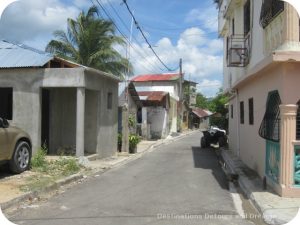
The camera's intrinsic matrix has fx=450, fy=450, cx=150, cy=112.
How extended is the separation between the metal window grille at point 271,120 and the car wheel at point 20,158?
617cm

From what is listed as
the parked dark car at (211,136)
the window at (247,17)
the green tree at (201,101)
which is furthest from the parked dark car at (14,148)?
the green tree at (201,101)

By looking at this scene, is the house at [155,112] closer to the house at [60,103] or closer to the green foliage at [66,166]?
the house at [60,103]

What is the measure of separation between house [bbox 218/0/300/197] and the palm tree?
14.2 m

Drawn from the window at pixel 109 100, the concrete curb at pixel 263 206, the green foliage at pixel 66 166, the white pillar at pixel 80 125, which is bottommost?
the concrete curb at pixel 263 206

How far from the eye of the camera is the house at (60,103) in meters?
14.6

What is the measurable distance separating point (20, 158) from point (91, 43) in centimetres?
Result: 1904

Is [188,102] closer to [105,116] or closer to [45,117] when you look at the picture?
[105,116]

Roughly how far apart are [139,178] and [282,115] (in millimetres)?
4832

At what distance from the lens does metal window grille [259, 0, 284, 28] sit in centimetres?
1007

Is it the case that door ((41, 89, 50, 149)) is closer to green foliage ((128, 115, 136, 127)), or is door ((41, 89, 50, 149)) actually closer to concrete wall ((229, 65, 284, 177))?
concrete wall ((229, 65, 284, 177))

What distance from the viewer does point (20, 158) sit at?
11.5 m

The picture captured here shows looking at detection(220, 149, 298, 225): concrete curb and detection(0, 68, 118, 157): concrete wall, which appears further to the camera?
detection(0, 68, 118, 157): concrete wall

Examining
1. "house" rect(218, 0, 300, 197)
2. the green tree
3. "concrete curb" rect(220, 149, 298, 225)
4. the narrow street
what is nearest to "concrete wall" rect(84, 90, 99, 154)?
the narrow street

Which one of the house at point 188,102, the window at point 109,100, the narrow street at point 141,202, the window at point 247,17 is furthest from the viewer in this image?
the house at point 188,102
